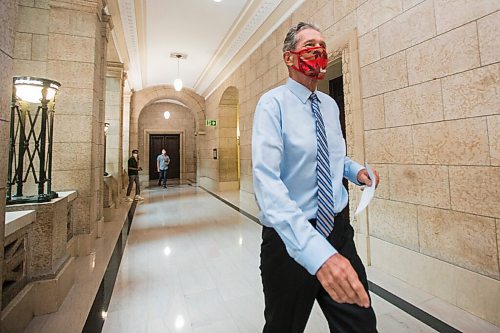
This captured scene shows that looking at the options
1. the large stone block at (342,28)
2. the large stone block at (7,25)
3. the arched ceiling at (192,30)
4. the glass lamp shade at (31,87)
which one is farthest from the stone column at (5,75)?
the arched ceiling at (192,30)

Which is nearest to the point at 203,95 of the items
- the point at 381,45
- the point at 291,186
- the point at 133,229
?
the point at 133,229

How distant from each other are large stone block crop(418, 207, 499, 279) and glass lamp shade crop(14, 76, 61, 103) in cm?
342

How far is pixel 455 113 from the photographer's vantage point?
6.55ft

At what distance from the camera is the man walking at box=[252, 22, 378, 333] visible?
81 cm

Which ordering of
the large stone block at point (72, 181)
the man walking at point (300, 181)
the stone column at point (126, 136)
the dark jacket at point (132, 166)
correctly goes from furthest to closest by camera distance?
the stone column at point (126, 136) → the dark jacket at point (132, 166) → the large stone block at point (72, 181) → the man walking at point (300, 181)

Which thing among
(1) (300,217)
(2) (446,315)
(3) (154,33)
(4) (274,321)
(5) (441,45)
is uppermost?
(3) (154,33)

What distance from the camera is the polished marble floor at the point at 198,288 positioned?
6.08 feet

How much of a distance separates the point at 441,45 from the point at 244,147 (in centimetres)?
453

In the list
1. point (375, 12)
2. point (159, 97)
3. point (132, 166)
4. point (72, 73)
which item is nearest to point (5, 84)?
point (72, 73)

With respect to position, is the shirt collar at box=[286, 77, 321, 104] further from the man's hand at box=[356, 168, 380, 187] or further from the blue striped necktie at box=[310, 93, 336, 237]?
the man's hand at box=[356, 168, 380, 187]

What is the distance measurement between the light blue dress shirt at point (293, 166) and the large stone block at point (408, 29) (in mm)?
1803

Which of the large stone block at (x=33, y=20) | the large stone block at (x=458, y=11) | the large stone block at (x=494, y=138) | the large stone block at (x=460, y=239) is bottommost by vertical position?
the large stone block at (x=460, y=239)

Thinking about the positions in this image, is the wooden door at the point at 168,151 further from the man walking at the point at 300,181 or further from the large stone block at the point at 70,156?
the man walking at the point at 300,181

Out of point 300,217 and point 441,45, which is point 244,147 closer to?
point 441,45
